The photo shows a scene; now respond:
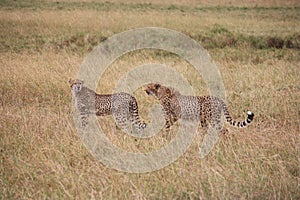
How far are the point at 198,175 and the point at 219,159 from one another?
544 millimetres

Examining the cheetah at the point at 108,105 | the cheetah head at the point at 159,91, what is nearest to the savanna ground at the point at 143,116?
the cheetah at the point at 108,105

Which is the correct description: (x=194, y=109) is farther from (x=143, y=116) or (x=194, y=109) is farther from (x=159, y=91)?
(x=143, y=116)

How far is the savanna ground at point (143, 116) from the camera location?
4059mm

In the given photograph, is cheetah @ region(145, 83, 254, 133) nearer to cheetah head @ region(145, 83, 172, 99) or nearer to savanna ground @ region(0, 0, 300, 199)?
cheetah head @ region(145, 83, 172, 99)

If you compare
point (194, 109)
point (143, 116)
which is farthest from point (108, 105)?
point (194, 109)

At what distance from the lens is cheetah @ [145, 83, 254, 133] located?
18.5 ft

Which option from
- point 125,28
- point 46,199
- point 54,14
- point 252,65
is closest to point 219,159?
point 46,199

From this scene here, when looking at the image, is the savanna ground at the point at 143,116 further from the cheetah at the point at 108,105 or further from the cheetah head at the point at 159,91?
the cheetah head at the point at 159,91

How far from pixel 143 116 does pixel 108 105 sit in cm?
63

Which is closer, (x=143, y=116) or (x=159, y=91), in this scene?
(x=159, y=91)

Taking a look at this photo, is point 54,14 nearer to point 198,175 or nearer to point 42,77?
point 42,77

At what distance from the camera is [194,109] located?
18.9ft

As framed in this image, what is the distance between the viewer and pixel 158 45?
12156 mm

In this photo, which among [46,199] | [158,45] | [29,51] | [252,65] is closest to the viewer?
[46,199]
